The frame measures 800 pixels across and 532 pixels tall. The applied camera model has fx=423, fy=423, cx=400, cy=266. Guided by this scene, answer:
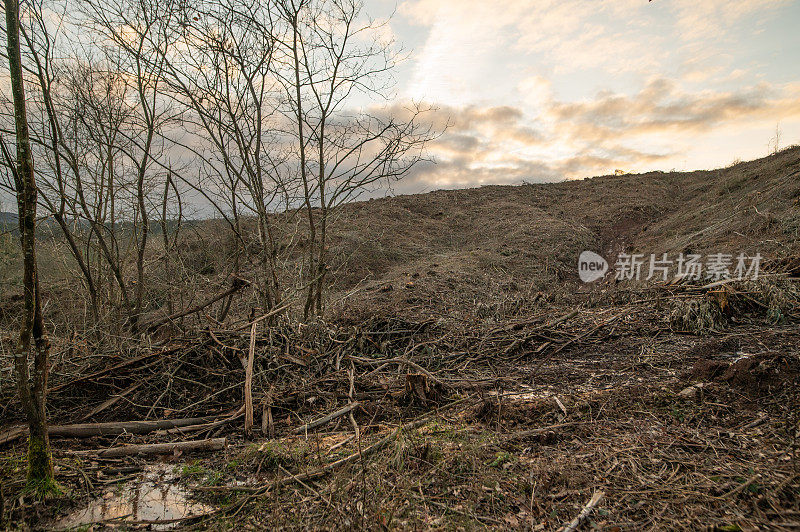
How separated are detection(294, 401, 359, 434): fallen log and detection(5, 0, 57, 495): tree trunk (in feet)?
4.70

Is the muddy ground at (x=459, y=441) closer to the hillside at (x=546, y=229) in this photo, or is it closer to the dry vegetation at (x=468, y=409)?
the dry vegetation at (x=468, y=409)

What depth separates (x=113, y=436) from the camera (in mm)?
3064

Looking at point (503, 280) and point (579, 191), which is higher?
point (579, 191)

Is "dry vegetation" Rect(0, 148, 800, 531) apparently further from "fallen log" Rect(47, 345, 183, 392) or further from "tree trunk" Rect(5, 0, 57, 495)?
"tree trunk" Rect(5, 0, 57, 495)

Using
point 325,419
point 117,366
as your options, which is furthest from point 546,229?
point 117,366

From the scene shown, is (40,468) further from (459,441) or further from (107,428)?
(459,441)

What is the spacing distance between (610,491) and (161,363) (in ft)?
11.8

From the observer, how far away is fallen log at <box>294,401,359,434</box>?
304 cm

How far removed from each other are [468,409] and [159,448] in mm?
2148

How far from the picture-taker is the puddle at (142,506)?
216 centimetres

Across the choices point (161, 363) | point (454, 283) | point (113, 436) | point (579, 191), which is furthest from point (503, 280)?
point (579, 191)

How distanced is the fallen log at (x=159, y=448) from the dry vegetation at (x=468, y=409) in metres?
0.05

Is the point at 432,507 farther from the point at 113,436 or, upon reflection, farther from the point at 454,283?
the point at 454,283

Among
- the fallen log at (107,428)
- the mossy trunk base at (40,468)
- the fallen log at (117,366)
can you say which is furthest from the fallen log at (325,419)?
the fallen log at (117,366)
